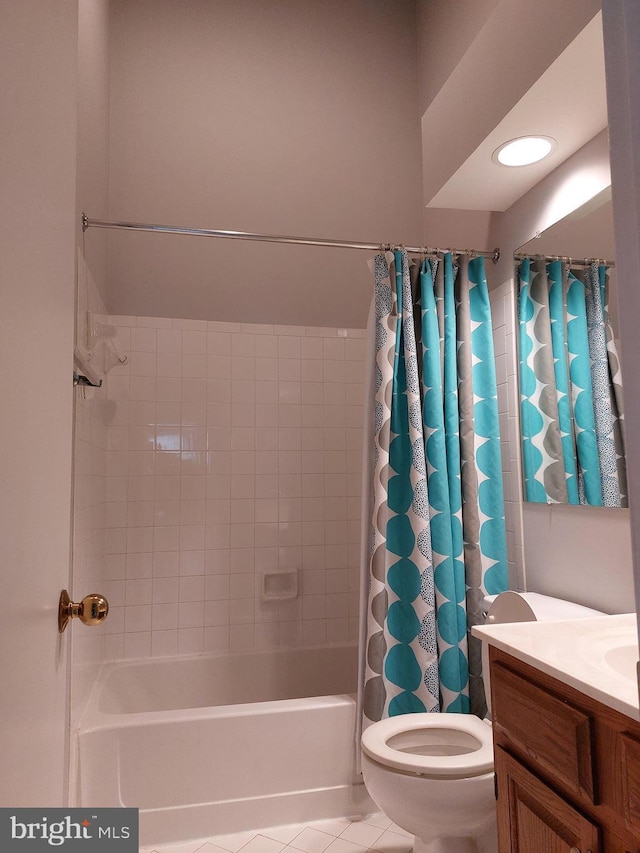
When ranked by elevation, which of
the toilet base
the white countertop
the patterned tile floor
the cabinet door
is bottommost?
the patterned tile floor

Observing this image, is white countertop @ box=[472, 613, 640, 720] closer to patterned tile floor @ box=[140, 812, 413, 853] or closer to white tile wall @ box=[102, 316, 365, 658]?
patterned tile floor @ box=[140, 812, 413, 853]

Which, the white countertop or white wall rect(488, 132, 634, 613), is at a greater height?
white wall rect(488, 132, 634, 613)

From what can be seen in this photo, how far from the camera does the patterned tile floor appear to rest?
6.59ft

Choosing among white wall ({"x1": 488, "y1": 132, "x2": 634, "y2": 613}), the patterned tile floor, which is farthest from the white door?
white wall ({"x1": 488, "y1": 132, "x2": 634, "y2": 613})

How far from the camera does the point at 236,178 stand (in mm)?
3045

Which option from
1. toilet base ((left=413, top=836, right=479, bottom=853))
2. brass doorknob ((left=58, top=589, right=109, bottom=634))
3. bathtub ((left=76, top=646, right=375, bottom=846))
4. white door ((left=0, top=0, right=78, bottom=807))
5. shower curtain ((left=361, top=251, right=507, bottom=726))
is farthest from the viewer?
shower curtain ((left=361, top=251, right=507, bottom=726))

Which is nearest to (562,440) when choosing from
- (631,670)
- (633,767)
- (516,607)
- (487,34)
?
(516,607)

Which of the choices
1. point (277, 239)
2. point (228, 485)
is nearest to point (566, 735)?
point (277, 239)

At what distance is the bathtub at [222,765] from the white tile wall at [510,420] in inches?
33.7

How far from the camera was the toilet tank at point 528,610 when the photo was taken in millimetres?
1805

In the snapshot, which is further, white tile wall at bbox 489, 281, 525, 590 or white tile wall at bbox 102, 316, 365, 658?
white tile wall at bbox 102, 316, 365, 658

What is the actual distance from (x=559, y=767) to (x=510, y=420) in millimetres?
1438

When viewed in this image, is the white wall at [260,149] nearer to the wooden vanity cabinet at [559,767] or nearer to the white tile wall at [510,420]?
the white tile wall at [510,420]

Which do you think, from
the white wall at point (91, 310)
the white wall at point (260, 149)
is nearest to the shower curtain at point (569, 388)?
the white wall at point (260, 149)
